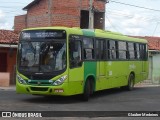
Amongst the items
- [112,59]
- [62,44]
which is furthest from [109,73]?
[62,44]

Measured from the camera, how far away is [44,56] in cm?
1683

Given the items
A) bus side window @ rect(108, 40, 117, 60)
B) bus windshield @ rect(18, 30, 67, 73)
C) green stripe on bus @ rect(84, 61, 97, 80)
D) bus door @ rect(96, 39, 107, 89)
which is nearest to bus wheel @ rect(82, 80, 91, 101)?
green stripe on bus @ rect(84, 61, 97, 80)

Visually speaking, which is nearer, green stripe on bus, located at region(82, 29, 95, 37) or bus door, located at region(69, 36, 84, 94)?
bus door, located at region(69, 36, 84, 94)

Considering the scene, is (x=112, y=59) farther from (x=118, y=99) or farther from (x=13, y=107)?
(x=13, y=107)

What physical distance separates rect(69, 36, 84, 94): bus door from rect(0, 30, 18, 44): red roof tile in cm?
1247

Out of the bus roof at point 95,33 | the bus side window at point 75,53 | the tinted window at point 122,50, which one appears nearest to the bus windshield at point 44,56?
the bus side window at point 75,53

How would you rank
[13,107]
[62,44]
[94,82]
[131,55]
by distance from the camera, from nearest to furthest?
[13,107]
[62,44]
[94,82]
[131,55]

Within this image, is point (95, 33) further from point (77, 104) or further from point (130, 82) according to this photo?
point (130, 82)

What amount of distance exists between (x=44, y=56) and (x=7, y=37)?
1473 centimetres

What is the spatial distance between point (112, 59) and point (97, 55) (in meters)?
1.95

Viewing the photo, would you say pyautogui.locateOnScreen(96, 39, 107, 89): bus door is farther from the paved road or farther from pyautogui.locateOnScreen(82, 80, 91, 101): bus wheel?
pyautogui.locateOnScreen(82, 80, 91, 101): bus wheel

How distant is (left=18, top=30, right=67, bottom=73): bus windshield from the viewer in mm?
16703

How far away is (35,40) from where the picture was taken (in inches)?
675

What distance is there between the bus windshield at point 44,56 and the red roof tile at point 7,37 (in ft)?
40.2
